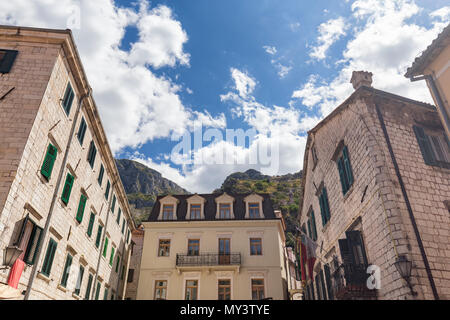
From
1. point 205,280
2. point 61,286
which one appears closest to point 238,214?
point 205,280

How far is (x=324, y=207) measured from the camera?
1659cm

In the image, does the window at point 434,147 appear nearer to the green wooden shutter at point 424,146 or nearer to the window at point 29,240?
the green wooden shutter at point 424,146

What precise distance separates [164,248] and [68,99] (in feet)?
52.2

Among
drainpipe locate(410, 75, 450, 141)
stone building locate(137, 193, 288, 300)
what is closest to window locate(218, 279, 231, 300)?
stone building locate(137, 193, 288, 300)

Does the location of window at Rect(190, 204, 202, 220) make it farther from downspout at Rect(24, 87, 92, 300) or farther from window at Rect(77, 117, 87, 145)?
downspout at Rect(24, 87, 92, 300)

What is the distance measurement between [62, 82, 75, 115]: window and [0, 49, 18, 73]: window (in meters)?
2.28

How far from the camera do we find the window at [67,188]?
49.4 feet

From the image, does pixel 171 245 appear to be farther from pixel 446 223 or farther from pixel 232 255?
pixel 446 223

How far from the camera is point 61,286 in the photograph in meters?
15.3

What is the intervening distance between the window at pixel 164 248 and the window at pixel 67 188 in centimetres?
1287

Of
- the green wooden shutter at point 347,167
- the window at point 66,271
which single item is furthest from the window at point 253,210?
the window at point 66,271

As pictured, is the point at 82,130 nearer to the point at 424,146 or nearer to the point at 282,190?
the point at 424,146

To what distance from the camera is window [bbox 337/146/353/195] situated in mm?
13141

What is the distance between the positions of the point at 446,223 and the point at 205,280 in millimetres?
18797
